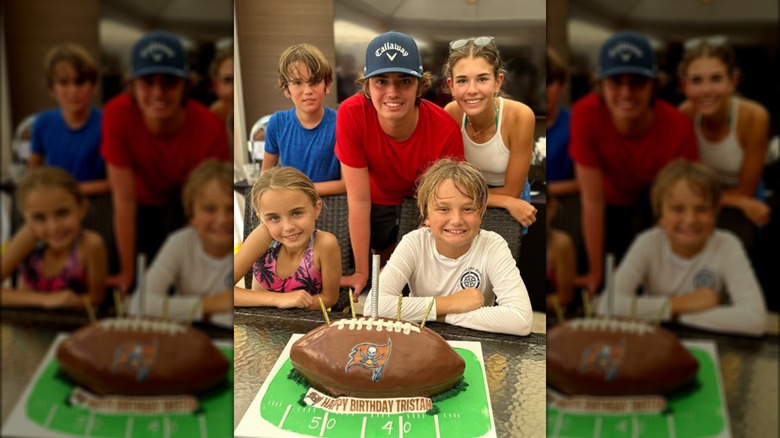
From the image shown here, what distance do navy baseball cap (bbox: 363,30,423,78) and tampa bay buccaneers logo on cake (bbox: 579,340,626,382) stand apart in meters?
0.61

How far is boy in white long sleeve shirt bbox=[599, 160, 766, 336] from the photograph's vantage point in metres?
0.98

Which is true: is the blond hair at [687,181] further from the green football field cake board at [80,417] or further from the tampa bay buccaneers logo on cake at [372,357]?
the green football field cake board at [80,417]

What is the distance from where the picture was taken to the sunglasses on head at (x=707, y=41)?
0.97m

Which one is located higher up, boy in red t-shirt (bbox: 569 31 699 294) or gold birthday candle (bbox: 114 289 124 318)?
boy in red t-shirt (bbox: 569 31 699 294)

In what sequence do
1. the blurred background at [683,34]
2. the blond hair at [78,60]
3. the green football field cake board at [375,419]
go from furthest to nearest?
the green football field cake board at [375,419] → the blond hair at [78,60] → the blurred background at [683,34]

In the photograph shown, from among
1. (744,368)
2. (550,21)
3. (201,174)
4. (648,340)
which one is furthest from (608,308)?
(201,174)

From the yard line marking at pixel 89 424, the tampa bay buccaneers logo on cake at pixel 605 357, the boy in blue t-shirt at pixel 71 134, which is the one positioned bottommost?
the yard line marking at pixel 89 424

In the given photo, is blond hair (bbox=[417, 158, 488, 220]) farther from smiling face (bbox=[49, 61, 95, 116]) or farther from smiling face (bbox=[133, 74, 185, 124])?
smiling face (bbox=[49, 61, 95, 116])

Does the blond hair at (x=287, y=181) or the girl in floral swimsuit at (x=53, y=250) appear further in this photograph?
the blond hair at (x=287, y=181)

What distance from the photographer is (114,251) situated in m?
1.13

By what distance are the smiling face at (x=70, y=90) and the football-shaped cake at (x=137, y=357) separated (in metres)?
0.35

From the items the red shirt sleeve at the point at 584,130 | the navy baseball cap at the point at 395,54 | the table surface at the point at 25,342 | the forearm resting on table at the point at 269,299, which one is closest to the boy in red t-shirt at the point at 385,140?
the navy baseball cap at the point at 395,54

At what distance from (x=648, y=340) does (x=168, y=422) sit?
31.4 inches

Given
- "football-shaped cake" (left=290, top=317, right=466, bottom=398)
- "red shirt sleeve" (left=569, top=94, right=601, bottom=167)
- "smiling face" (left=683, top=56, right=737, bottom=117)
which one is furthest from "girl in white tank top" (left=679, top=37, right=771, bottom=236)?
"football-shaped cake" (left=290, top=317, right=466, bottom=398)
